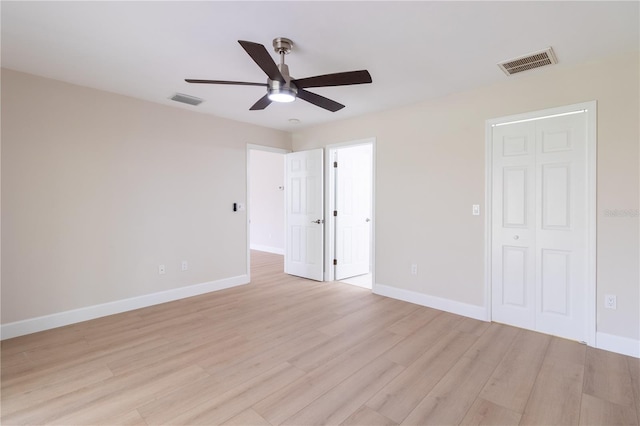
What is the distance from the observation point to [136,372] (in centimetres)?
233

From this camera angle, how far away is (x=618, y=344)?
260cm

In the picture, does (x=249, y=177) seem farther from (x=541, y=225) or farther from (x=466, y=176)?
(x=541, y=225)

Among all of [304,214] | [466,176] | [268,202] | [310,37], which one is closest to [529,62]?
[466,176]

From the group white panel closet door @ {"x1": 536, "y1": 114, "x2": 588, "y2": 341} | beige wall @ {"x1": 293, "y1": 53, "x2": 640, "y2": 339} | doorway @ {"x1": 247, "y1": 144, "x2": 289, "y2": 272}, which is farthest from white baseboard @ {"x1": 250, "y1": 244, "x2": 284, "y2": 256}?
white panel closet door @ {"x1": 536, "y1": 114, "x2": 588, "y2": 341}

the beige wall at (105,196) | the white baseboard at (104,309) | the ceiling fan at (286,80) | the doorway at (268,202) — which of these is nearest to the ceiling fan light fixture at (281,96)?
the ceiling fan at (286,80)

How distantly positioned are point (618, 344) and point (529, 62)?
258 cm

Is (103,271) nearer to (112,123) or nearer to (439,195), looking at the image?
(112,123)

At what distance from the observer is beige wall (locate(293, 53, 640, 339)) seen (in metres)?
2.58

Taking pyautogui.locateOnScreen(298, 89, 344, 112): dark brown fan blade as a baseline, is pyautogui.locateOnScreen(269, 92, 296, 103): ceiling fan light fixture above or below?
below

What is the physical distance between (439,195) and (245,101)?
8.75 ft

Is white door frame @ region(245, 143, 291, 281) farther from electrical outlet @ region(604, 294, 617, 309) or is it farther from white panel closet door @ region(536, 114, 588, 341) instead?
electrical outlet @ region(604, 294, 617, 309)

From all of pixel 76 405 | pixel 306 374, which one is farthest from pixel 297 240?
pixel 76 405

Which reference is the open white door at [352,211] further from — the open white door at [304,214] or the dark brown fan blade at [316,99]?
the dark brown fan blade at [316,99]

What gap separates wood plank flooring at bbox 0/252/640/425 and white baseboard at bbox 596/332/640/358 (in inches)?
2.9
